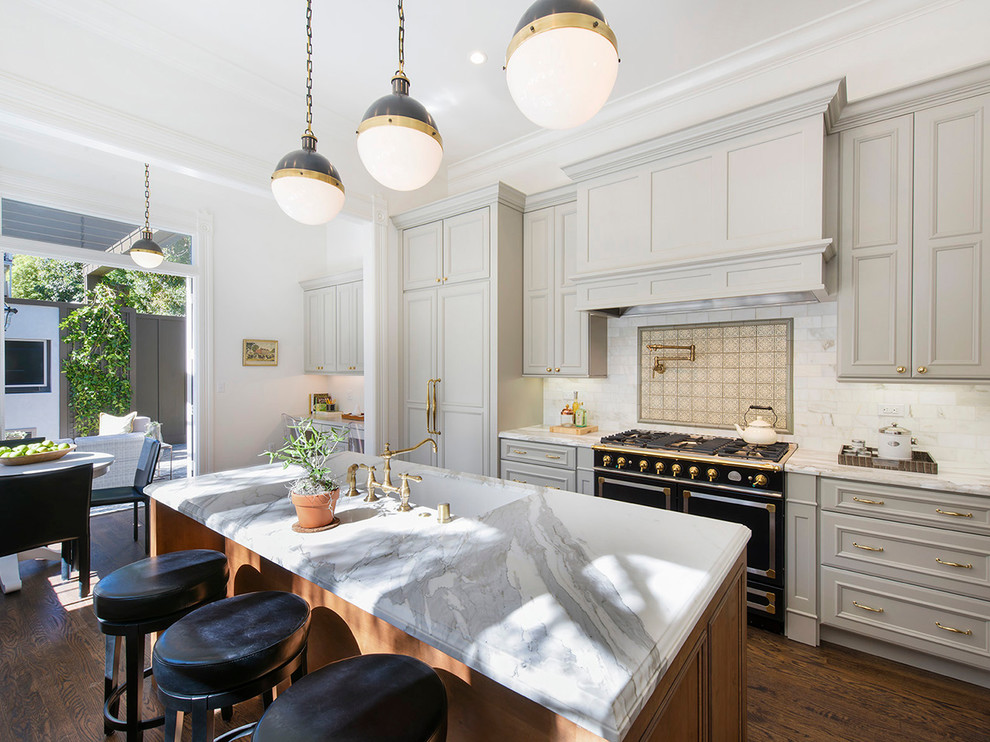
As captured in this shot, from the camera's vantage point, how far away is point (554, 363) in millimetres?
3740

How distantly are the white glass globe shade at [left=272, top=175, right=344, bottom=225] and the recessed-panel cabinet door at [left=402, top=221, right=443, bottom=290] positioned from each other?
2263 millimetres

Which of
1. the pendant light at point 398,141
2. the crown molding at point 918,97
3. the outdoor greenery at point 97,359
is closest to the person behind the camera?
the pendant light at point 398,141

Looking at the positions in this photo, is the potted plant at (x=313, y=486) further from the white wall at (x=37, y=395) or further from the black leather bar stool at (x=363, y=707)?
the white wall at (x=37, y=395)

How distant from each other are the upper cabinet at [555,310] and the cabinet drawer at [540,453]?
0.59 metres

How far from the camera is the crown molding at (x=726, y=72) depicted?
266 centimetres

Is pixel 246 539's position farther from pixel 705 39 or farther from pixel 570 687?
pixel 705 39

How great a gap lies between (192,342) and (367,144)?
463 centimetres

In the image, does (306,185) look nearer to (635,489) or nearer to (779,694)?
(635,489)

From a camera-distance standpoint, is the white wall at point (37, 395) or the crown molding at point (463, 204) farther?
the white wall at point (37, 395)

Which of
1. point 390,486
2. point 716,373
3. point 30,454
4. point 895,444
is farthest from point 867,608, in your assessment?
point 30,454

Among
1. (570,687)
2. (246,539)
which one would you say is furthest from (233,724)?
(570,687)

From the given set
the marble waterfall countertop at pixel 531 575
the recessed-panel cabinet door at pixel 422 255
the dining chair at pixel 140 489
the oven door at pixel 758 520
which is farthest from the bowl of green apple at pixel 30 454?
the oven door at pixel 758 520

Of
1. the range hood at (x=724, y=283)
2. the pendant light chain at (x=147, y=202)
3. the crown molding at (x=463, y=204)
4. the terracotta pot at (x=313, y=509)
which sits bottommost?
the terracotta pot at (x=313, y=509)

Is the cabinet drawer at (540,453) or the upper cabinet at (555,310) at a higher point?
the upper cabinet at (555,310)
